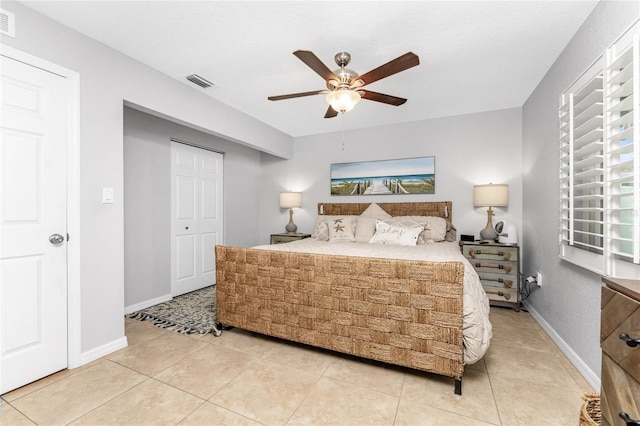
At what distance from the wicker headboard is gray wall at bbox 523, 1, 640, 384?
920 millimetres

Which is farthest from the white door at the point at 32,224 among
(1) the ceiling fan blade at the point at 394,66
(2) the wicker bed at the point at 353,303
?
(1) the ceiling fan blade at the point at 394,66

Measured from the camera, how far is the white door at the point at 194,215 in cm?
368

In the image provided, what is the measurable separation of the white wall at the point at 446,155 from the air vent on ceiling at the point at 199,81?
1.82m

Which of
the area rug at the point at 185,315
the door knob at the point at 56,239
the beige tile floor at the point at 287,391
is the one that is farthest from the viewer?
the area rug at the point at 185,315

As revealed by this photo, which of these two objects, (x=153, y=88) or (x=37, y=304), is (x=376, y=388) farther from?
(x=153, y=88)

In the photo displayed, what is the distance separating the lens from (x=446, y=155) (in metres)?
3.87

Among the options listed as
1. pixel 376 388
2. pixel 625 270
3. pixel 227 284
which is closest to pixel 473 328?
pixel 376 388

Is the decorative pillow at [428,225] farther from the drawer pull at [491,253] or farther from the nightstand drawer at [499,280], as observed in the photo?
the nightstand drawer at [499,280]

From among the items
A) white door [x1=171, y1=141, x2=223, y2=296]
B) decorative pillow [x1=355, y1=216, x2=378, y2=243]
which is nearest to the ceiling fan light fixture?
decorative pillow [x1=355, y1=216, x2=378, y2=243]

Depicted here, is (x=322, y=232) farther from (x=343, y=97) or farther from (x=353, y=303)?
(x=343, y=97)

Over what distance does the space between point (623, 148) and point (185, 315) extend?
3.73 m

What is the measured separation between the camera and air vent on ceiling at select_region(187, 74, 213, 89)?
270cm

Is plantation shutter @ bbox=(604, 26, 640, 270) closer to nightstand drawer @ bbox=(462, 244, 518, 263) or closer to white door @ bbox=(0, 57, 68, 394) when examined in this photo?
nightstand drawer @ bbox=(462, 244, 518, 263)

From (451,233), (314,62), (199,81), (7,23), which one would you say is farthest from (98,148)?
(451,233)
